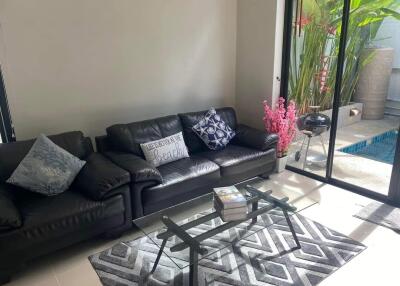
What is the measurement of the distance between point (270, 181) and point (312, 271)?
56.4 inches

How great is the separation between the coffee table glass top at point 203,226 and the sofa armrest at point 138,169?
0.36m

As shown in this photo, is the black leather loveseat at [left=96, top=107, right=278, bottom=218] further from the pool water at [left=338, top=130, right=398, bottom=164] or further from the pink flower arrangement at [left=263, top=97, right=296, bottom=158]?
the pool water at [left=338, top=130, right=398, bottom=164]

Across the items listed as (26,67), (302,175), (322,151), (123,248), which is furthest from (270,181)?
(26,67)

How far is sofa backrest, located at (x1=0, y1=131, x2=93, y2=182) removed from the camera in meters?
2.54

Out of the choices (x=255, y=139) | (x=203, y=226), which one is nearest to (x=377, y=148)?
(x=255, y=139)

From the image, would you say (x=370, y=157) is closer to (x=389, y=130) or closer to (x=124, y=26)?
(x=389, y=130)

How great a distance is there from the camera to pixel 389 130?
11.8ft

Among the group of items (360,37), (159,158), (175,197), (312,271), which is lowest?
(312,271)

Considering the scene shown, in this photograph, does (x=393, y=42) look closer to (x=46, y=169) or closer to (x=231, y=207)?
(x=231, y=207)

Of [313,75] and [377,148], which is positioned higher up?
[313,75]

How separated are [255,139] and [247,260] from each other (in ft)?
5.18

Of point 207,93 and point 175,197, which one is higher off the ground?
point 207,93

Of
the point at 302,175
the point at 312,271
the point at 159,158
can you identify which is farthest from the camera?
the point at 302,175

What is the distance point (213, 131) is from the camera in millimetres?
3559
